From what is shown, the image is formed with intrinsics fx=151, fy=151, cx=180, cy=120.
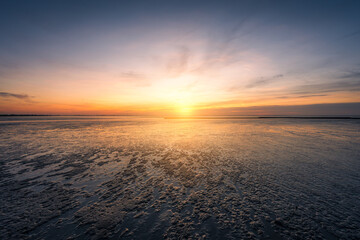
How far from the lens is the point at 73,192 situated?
613 centimetres

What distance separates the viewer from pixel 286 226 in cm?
430

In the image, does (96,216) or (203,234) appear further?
(96,216)

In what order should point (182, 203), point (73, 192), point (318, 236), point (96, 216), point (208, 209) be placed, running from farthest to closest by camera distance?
point (73, 192), point (182, 203), point (208, 209), point (96, 216), point (318, 236)

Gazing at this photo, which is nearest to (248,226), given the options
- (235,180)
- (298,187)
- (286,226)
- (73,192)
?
(286,226)

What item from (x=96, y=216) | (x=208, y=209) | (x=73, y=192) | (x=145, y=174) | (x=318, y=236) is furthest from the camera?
(x=145, y=174)

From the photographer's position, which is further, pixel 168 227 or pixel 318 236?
pixel 168 227

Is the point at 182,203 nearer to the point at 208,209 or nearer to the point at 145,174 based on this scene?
the point at 208,209

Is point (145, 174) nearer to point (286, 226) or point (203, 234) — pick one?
point (203, 234)

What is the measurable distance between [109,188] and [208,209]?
4215 mm

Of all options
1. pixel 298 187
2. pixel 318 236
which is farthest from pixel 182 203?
pixel 298 187

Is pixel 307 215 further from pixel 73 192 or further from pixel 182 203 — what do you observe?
pixel 73 192

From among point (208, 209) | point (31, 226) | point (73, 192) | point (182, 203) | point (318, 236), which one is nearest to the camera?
point (318, 236)

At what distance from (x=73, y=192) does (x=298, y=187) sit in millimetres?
9418

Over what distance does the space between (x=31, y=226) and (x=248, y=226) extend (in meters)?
6.14
